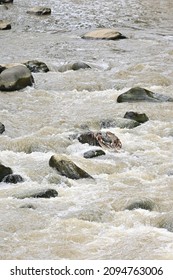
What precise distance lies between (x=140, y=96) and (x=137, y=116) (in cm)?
106

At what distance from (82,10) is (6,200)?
16.0 metres

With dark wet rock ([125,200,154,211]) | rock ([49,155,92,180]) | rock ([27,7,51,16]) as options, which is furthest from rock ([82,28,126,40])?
dark wet rock ([125,200,154,211])

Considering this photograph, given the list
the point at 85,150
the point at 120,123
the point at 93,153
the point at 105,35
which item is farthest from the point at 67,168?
the point at 105,35

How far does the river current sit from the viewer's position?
5504mm

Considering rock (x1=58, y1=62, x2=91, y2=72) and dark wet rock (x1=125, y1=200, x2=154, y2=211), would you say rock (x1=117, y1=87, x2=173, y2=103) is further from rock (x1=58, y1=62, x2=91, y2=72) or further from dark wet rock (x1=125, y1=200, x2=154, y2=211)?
dark wet rock (x1=125, y1=200, x2=154, y2=211)

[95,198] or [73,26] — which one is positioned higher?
[95,198]

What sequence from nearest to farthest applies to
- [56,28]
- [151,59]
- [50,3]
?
[151,59]
[56,28]
[50,3]

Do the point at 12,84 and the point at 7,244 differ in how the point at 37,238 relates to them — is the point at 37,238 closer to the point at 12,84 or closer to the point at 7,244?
the point at 7,244

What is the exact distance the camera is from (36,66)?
12203 mm

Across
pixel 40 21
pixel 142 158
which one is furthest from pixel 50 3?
pixel 142 158

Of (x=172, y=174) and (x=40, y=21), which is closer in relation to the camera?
(x=172, y=174)

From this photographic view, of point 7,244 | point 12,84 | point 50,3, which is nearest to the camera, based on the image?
point 7,244

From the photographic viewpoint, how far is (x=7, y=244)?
541cm

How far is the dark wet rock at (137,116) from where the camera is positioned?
9125 mm
